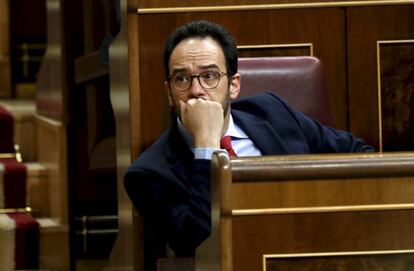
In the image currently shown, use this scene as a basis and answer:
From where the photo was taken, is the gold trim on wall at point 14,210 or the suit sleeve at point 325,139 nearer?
the suit sleeve at point 325,139

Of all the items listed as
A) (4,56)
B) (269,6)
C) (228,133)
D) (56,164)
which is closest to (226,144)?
(228,133)

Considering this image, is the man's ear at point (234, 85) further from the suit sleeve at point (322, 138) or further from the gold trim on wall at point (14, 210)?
the gold trim on wall at point (14, 210)

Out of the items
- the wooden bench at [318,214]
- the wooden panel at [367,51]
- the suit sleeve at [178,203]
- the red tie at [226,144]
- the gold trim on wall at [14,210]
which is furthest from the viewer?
the gold trim on wall at [14,210]

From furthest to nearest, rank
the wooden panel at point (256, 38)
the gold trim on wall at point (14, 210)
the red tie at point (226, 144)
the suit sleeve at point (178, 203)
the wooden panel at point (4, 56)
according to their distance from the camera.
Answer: the wooden panel at point (4, 56) < the gold trim on wall at point (14, 210) < the wooden panel at point (256, 38) < the red tie at point (226, 144) < the suit sleeve at point (178, 203)

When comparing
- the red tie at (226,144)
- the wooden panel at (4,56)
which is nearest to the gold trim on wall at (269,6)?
the red tie at (226,144)

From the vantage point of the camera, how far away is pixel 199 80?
1.47 metres

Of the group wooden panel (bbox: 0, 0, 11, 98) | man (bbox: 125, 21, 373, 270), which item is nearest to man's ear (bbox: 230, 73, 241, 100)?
man (bbox: 125, 21, 373, 270)

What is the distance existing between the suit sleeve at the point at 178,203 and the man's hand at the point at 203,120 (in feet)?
0.14

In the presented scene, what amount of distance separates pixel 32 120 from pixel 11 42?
33cm

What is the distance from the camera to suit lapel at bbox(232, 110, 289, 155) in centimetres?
150

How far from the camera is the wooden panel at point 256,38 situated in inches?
63.2

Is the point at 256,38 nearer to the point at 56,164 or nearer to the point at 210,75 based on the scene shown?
the point at 210,75

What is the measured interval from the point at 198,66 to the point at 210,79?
0.07 feet

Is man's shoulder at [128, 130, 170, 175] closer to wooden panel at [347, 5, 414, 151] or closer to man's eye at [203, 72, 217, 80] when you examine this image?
man's eye at [203, 72, 217, 80]
